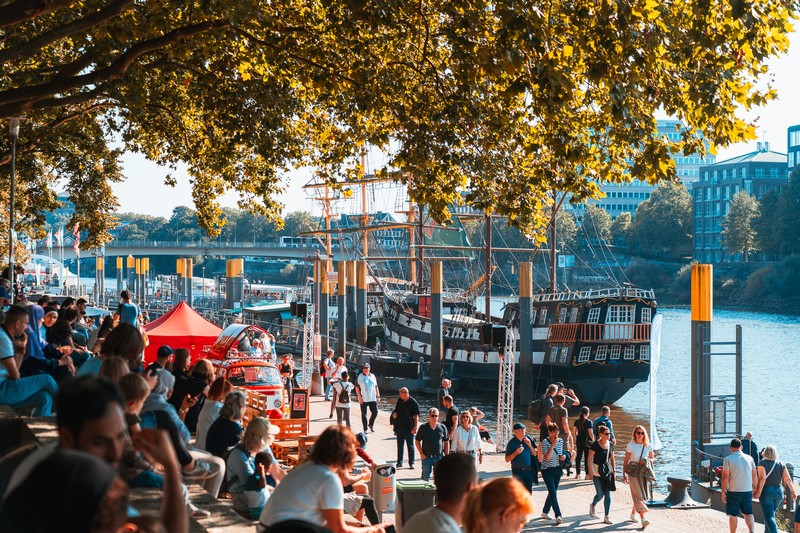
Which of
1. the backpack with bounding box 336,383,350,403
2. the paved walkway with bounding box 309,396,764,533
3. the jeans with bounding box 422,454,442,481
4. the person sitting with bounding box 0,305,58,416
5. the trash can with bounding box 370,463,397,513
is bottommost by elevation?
the paved walkway with bounding box 309,396,764,533

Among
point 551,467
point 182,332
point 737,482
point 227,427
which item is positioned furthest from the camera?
point 182,332

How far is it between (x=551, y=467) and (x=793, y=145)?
111751mm

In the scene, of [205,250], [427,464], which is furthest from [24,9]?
[205,250]

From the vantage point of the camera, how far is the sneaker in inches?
244

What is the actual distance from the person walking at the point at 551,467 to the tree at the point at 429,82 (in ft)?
9.30

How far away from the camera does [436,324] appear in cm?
3900

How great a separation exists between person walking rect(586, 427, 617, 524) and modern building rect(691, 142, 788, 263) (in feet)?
361

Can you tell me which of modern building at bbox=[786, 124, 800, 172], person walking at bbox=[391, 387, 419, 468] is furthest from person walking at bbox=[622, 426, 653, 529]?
modern building at bbox=[786, 124, 800, 172]

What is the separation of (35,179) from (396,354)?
23054 millimetres

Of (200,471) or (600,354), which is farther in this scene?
(600,354)

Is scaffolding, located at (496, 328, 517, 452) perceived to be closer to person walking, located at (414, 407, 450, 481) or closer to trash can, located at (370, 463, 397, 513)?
person walking, located at (414, 407, 450, 481)

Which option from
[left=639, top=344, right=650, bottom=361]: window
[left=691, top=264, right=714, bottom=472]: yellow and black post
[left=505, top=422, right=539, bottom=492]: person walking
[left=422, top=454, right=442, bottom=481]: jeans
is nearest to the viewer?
[left=505, top=422, right=539, bottom=492]: person walking

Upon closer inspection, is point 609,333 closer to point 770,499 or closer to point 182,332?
point 182,332

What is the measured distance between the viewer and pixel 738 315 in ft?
291
